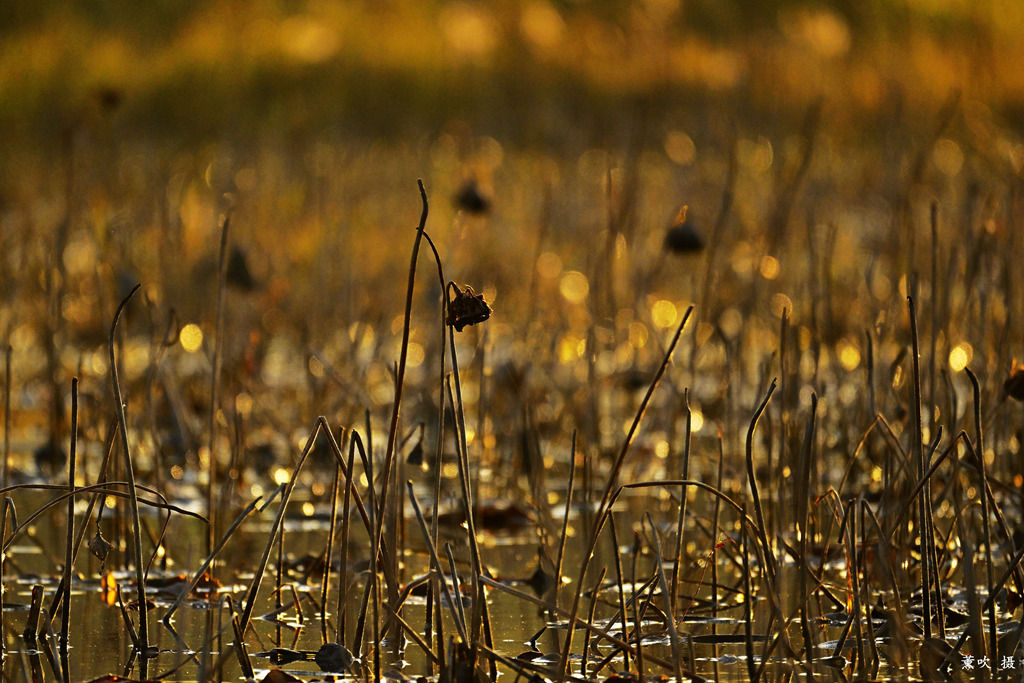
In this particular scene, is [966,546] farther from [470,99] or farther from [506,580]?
[470,99]

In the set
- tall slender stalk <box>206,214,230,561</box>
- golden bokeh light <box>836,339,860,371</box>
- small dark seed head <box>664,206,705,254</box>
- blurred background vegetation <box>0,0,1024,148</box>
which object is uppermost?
blurred background vegetation <box>0,0,1024,148</box>

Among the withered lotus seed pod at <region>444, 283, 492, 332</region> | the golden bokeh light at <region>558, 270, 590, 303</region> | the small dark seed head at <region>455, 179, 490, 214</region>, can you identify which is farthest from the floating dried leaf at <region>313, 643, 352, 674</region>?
the golden bokeh light at <region>558, 270, 590, 303</region>

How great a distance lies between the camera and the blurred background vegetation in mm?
6980

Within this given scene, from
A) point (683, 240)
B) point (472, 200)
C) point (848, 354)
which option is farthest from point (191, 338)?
point (848, 354)

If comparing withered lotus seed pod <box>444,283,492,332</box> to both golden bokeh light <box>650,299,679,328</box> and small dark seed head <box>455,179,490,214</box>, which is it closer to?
small dark seed head <box>455,179,490,214</box>

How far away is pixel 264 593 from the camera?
6.64 ft

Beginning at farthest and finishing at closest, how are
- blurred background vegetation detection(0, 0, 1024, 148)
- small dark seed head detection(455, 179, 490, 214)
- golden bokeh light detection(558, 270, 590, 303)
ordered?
blurred background vegetation detection(0, 0, 1024, 148)
golden bokeh light detection(558, 270, 590, 303)
small dark seed head detection(455, 179, 490, 214)

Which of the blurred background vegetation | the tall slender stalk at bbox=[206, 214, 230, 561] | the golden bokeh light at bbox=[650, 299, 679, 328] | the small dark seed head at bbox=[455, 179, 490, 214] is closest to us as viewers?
the tall slender stalk at bbox=[206, 214, 230, 561]

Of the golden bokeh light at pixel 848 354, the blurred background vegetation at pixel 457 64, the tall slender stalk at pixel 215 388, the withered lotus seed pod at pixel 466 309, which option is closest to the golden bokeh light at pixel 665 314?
the golden bokeh light at pixel 848 354

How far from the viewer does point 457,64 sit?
10.9m

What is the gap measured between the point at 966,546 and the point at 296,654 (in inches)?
31.6

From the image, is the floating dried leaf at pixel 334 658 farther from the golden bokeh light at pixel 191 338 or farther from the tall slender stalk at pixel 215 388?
the golden bokeh light at pixel 191 338

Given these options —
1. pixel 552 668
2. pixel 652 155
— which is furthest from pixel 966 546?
pixel 652 155

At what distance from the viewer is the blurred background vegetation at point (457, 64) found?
6980 millimetres
